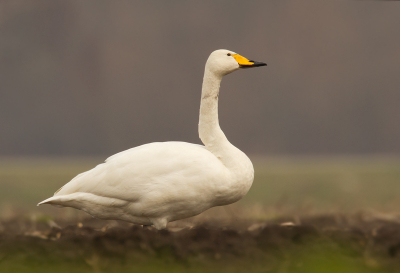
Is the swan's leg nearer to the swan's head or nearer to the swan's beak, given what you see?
the swan's head

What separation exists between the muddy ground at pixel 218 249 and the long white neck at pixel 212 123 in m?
0.83

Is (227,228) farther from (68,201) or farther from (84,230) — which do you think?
(68,201)

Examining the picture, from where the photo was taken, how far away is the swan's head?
4598 mm

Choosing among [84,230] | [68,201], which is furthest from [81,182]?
[84,230]

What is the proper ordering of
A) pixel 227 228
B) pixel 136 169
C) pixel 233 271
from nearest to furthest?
pixel 233 271, pixel 227 228, pixel 136 169

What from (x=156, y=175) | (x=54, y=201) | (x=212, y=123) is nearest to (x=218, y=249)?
(x=156, y=175)

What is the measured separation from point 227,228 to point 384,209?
1.59 metres

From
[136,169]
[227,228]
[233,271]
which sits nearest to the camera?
[233,271]

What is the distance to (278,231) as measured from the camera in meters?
3.93

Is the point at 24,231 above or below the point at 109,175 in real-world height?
below

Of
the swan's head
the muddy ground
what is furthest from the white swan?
the muddy ground

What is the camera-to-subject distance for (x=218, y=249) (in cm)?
384

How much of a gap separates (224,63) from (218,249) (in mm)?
1751

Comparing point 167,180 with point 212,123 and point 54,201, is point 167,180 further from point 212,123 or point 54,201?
point 54,201
